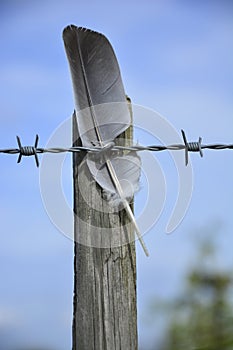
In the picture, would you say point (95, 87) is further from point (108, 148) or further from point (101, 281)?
point (101, 281)

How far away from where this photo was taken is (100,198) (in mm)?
1960

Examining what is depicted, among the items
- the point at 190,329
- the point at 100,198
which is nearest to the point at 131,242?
the point at 100,198

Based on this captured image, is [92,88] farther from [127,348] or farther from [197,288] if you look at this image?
[197,288]

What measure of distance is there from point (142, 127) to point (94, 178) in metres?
0.22

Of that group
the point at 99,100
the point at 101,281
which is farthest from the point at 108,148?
the point at 101,281

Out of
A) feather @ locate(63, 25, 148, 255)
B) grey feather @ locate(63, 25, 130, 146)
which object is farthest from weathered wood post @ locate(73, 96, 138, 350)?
grey feather @ locate(63, 25, 130, 146)

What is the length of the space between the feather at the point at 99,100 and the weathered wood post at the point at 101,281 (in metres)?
0.08

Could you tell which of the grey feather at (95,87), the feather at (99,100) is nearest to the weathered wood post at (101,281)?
the feather at (99,100)

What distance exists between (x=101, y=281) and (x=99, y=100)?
0.56 metres

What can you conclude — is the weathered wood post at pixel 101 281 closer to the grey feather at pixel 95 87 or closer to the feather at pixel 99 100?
the feather at pixel 99 100

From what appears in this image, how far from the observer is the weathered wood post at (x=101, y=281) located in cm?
190

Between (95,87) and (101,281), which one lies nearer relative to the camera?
(101,281)

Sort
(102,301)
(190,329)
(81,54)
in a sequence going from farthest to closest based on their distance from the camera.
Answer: (190,329) → (81,54) → (102,301)

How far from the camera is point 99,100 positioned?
2039 mm
